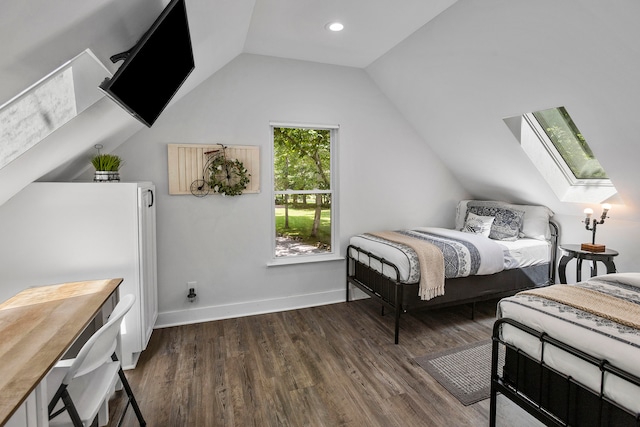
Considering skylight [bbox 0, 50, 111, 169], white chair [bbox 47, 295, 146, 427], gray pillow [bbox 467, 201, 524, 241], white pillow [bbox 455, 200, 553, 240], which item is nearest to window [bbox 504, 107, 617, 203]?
white pillow [bbox 455, 200, 553, 240]

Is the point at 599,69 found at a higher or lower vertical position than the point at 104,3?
higher

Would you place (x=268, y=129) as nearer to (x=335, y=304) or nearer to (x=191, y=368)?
(x=335, y=304)

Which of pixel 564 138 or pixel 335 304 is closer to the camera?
pixel 564 138

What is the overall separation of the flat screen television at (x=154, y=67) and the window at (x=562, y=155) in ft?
9.53

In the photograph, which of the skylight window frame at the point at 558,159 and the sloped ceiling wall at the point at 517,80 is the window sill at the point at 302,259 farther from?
the skylight window frame at the point at 558,159

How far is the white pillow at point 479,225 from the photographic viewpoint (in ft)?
13.2

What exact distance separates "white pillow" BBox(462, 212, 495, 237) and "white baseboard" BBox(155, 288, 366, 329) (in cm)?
155

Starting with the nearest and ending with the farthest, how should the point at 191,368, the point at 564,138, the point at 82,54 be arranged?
the point at 82,54 < the point at 191,368 < the point at 564,138

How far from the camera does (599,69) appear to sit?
7.64 feet

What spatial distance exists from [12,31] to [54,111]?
0.93 metres

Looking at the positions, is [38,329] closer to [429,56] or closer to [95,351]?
[95,351]


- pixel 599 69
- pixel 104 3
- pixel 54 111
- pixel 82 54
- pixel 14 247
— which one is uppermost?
pixel 599 69

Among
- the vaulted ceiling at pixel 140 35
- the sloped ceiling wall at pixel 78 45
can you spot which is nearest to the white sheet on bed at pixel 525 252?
the vaulted ceiling at pixel 140 35

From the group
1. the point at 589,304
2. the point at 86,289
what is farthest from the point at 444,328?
the point at 86,289
